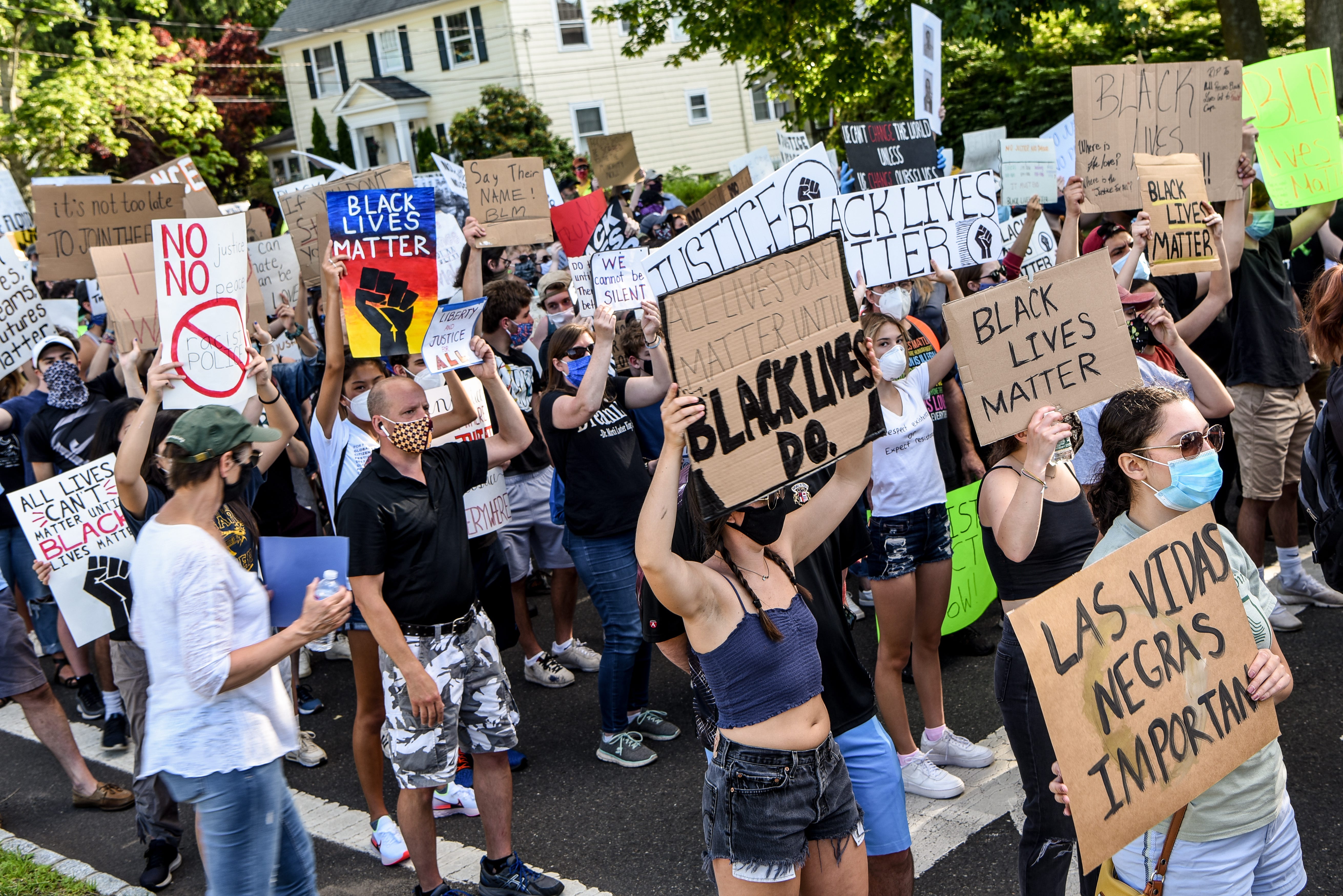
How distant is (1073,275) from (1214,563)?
132 centimetres

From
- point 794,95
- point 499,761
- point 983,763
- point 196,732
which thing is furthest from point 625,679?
point 794,95

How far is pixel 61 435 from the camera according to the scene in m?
6.27

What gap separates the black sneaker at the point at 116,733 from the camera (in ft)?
20.6

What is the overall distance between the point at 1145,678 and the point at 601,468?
10.7 ft

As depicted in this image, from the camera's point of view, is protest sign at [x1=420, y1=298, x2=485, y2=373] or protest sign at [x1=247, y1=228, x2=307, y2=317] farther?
protest sign at [x1=247, y1=228, x2=307, y2=317]

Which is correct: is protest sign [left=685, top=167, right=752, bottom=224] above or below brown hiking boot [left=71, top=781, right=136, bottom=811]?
above

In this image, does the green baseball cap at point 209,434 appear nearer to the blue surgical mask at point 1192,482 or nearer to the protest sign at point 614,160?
the blue surgical mask at point 1192,482

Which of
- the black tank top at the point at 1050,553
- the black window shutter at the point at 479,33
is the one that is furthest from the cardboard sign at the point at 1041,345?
the black window shutter at the point at 479,33

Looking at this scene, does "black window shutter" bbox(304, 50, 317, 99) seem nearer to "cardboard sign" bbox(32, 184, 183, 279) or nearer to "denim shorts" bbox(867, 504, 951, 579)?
"cardboard sign" bbox(32, 184, 183, 279)

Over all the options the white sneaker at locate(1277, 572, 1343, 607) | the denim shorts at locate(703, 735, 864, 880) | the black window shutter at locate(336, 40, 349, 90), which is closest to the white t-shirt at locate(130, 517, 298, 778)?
the denim shorts at locate(703, 735, 864, 880)

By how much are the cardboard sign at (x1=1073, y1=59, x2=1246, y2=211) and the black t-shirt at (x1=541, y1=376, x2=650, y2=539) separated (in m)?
2.87

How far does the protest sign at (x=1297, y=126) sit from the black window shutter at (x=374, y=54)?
3748 centimetres

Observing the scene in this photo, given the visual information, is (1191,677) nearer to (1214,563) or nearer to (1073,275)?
(1214,563)

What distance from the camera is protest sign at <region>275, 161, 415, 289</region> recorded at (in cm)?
709
